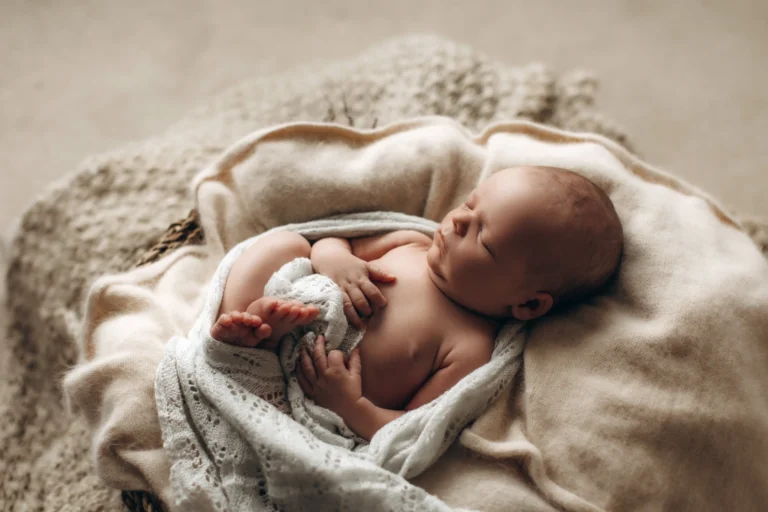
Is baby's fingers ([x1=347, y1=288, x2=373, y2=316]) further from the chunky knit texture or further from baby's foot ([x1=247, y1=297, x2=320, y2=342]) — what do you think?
the chunky knit texture

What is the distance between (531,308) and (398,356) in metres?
0.22

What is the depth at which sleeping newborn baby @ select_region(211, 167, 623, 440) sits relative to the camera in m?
0.97

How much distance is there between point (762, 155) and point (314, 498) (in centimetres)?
157

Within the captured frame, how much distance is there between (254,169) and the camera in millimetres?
1181

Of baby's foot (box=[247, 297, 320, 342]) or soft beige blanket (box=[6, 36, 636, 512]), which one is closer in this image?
baby's foot (box=[247, 297, 320, 342])

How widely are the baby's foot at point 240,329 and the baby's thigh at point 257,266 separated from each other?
77 mm

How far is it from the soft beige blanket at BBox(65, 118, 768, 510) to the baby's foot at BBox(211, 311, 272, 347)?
0.15m

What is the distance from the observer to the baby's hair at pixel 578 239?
3.15 feet

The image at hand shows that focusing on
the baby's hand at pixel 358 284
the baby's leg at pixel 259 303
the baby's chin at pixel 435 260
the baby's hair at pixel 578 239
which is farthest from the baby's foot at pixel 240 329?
the baby's hair at pixel 578 239

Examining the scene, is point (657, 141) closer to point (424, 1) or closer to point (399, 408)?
point (424, 1)

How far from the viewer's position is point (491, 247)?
3.25 feet

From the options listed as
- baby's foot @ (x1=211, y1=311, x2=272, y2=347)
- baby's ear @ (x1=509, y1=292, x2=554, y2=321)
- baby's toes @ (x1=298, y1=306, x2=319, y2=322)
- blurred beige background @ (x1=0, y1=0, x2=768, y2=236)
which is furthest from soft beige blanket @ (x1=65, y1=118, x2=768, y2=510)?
blurred beige background @ (x1=0, y1=0, x2=768, y2=236)

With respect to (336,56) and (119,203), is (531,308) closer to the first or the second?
(119,203)

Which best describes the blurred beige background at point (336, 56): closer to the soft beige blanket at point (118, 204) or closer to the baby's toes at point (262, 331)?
the soft beige blanket at point (118, 204)
